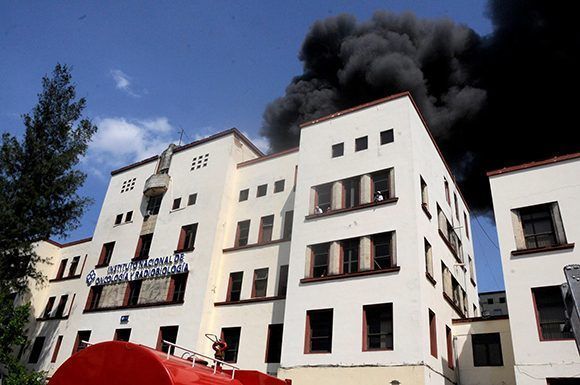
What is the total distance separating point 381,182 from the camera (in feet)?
77.3

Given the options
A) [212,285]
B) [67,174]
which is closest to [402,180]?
[212,285]

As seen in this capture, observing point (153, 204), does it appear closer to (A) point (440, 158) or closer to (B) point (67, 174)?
(B) point (67, 174)

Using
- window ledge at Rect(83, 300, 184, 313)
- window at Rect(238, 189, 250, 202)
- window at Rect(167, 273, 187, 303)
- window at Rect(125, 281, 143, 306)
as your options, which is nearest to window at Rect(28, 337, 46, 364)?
window ledge at Rect(83, 300, 184, 313)

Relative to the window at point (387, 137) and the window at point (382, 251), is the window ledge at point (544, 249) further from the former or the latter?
the window at point (387, 137)

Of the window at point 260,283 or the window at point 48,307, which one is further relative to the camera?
the window at point 48,307

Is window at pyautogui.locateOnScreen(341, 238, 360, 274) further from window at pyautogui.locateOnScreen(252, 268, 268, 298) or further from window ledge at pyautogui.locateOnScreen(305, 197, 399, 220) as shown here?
window at pyautogui.locateOnScreen(252, 268, 268, 298)

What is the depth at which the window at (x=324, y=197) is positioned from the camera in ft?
82.0

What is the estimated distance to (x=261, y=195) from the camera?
1198 inches

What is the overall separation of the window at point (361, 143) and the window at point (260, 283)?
29.1 feet

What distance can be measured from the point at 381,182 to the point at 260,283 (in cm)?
935

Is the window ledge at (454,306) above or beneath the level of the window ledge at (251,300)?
above

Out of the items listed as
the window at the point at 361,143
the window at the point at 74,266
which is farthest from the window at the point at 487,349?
the window at the point at 74,266

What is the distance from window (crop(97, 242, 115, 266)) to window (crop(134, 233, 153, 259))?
2.94 metres

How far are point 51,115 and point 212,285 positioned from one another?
715 inches
